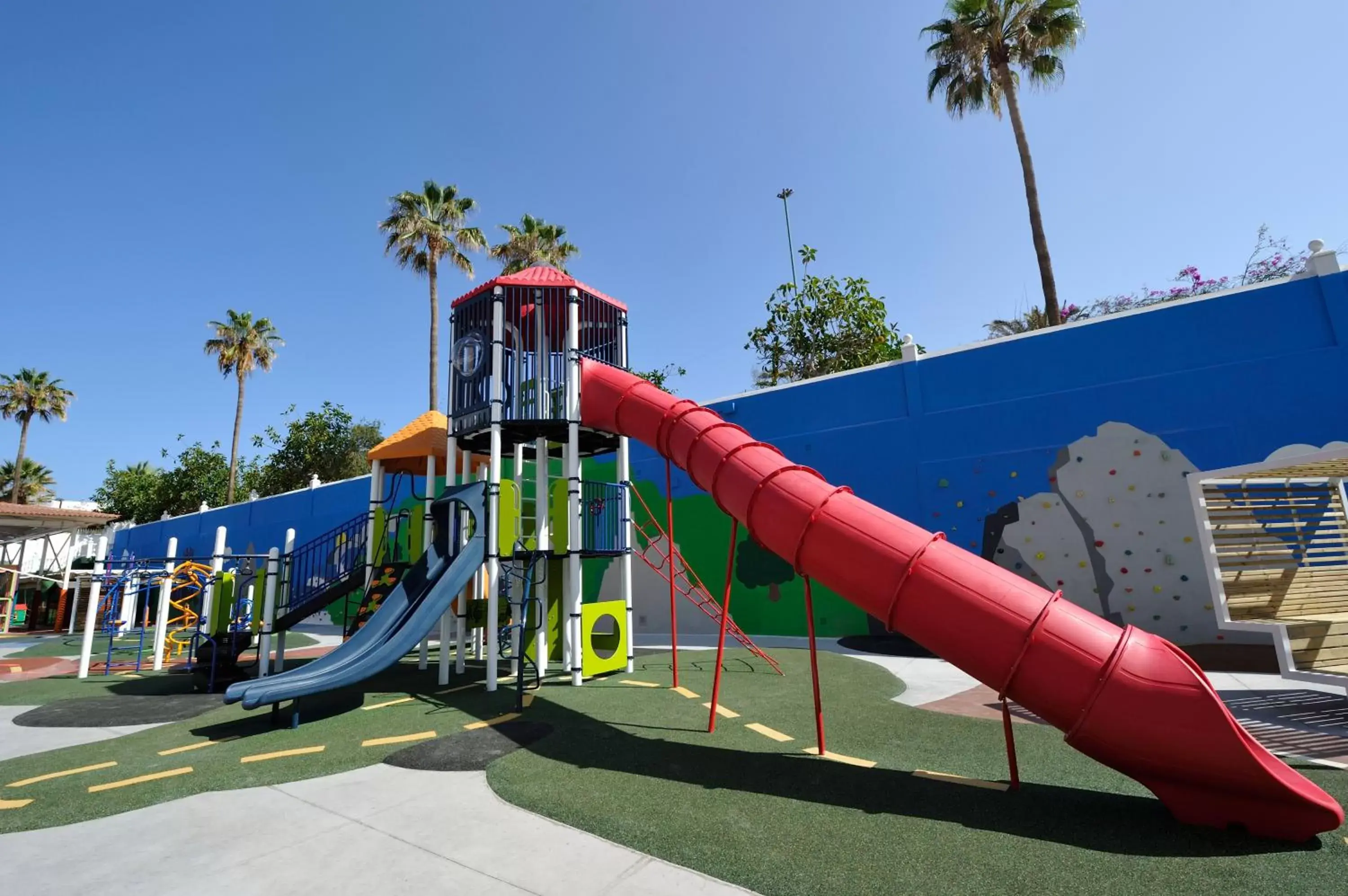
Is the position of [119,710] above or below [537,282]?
below

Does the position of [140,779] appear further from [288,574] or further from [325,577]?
[325,577]

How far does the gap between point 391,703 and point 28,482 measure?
65.1 metres

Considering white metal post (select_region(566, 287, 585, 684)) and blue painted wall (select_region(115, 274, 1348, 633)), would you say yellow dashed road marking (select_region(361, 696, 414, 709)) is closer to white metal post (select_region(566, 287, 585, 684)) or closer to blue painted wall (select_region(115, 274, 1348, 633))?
white metal post (select_region(566, 287, 585, 684))

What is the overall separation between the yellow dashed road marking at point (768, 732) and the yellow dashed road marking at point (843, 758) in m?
0.42

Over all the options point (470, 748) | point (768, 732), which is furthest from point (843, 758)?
point (470, 748)

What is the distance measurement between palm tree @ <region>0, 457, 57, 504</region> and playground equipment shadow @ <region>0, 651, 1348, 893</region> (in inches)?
2465

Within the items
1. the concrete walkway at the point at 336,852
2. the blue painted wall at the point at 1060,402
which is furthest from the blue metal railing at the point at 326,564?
the blue painted wall at the point at 1060,402

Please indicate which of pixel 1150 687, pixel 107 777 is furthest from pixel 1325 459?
pixel 107 777

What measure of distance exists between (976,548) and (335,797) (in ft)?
42.1

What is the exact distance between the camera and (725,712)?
7.98 meters

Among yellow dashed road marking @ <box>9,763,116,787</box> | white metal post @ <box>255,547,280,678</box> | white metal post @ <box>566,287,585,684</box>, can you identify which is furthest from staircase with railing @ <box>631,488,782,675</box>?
yellow dashed road marking @ <box>9,763,116,787</box>

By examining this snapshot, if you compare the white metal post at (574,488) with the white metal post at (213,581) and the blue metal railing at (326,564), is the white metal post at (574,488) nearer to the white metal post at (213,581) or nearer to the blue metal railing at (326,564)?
the blue metal railing at (326,564)

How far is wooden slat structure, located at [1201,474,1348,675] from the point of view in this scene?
21.9 ft

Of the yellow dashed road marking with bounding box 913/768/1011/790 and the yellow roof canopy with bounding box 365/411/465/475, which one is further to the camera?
the yellow roof canopy with bounding box 365/411/465/475
